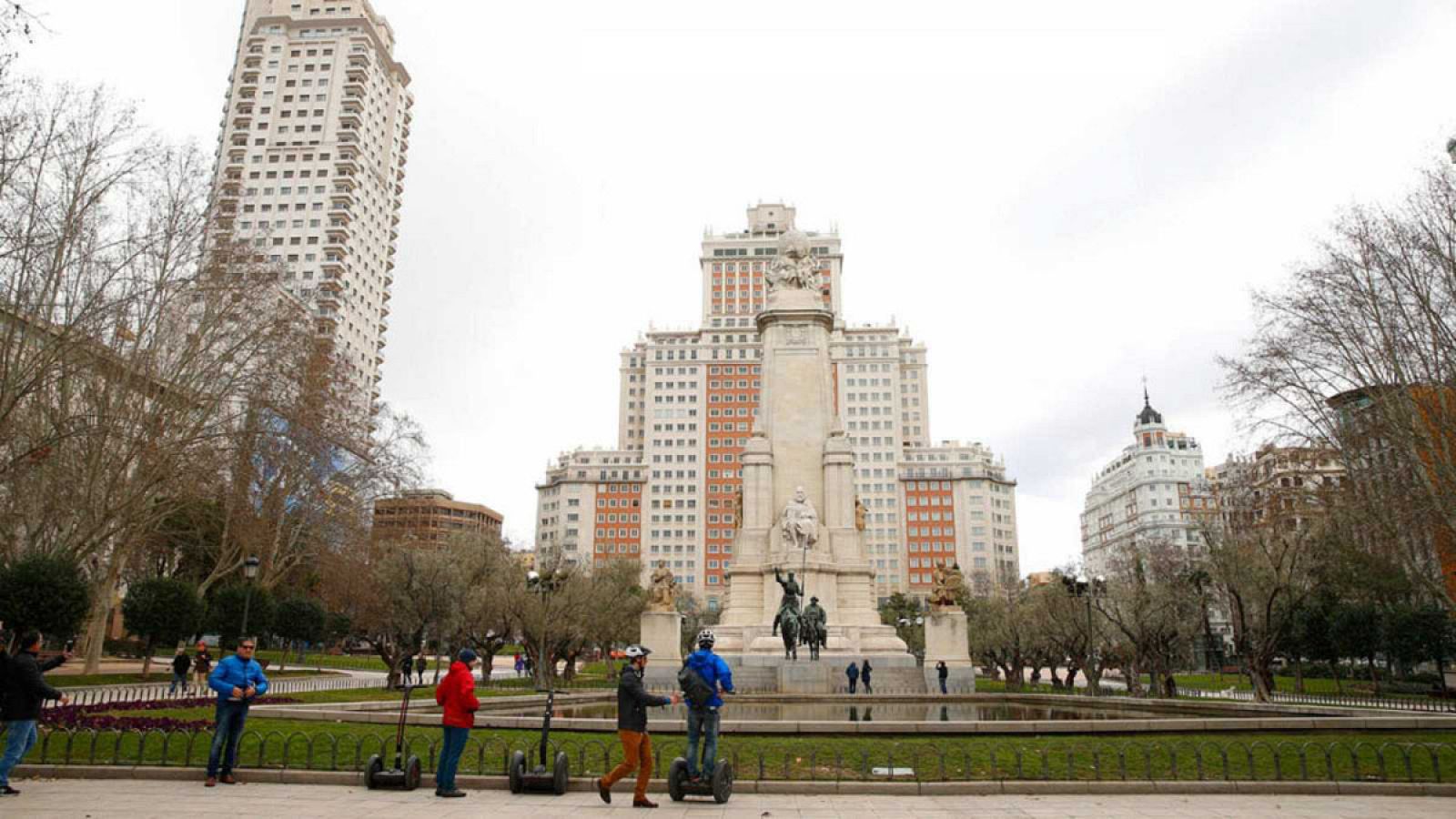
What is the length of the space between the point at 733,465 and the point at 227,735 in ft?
336

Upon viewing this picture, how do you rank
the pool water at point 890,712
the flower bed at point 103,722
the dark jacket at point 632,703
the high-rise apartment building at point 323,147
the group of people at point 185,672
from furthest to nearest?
the high-rise apartment building at point 323,147
the group of people at point 185,672
the pool water at point 890,712
the flower bed at point 103,722
the dark jacket at point 632,703

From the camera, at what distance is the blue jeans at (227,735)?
10.6 m

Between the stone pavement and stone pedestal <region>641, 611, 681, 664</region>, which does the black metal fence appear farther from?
stone pedestal <region>641, 611, 681, 664</region>

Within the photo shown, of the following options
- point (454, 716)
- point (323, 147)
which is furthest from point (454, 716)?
point (323, 147)

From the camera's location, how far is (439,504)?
124 meters

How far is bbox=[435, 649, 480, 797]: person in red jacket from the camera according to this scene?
9922 mm

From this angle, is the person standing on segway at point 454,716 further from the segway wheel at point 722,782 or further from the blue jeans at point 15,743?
the blue jeans at point 15,743

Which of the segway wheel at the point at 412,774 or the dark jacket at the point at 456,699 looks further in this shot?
the segway wheel at the point at 412,774

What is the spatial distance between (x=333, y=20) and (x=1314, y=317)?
103493 millimetres

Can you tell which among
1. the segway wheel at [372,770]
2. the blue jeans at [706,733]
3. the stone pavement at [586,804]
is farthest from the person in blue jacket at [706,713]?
the segway wheel at [372,770]

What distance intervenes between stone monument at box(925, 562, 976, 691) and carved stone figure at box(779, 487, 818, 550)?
525 cm

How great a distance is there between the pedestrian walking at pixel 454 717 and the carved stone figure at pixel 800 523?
27.6 meters

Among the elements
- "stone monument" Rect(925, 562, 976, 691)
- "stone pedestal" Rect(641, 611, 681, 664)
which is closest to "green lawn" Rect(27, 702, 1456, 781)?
"stone monument" Rect(925, 562, 976, 691)

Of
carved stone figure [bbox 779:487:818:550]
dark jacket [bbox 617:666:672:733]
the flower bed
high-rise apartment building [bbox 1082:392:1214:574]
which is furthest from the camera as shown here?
high-rise apartment building [bbox 1082:392:1214:574]
